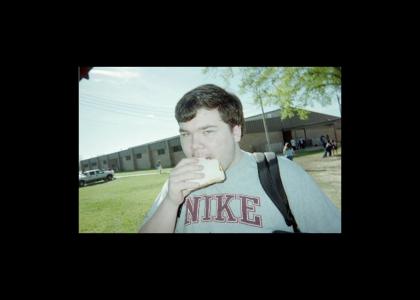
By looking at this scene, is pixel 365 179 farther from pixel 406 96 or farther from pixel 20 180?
pixel 20 180

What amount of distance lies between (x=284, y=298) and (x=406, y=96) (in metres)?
1.93

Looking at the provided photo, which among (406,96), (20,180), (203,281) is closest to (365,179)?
(406,96)

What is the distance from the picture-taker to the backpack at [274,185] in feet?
4.97

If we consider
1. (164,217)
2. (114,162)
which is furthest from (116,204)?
(164,217)

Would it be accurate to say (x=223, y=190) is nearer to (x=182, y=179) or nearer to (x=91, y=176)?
(x=182, y=179)

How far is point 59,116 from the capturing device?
90.4 inches

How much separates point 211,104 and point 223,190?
595 mm

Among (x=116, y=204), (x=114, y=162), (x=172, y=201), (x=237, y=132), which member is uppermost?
(x=237, y=132)

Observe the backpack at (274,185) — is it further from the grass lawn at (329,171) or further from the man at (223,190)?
the grass lawn at (329,171)

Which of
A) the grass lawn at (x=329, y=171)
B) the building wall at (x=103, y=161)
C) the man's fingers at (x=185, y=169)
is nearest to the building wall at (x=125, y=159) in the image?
the building wall at (x=103, y=161)

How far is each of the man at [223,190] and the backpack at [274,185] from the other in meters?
0.03

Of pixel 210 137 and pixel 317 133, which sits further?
pixel 317 133

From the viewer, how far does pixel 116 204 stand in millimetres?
3309

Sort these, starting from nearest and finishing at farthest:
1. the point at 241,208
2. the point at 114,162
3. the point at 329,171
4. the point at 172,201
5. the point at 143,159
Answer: the point at 172,201 < the point at 241,208 < the point at 329,171 < the point at 114,162 < the point at 143,159
